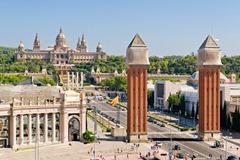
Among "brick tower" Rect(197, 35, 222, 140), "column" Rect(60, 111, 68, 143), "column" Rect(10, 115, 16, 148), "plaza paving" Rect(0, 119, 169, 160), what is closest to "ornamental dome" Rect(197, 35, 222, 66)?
"brick tower" Rect(197, 35, 222, 140)

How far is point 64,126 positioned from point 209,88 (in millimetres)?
24264

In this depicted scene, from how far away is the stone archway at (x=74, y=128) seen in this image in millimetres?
84375

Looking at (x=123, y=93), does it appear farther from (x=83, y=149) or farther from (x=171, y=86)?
(x=83, y=149)

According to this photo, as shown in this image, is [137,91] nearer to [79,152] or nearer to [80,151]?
[80,151]

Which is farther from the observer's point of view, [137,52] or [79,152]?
[137,52]

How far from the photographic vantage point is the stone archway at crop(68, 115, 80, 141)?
84.4 meters

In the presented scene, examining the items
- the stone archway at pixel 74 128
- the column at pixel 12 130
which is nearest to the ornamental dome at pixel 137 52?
the stone archway at pixel 74 128

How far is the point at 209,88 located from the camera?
86.7 m

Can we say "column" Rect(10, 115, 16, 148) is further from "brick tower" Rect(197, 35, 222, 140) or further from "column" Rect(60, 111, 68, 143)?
"brick tower" Rect(197, 35, 222, 140)

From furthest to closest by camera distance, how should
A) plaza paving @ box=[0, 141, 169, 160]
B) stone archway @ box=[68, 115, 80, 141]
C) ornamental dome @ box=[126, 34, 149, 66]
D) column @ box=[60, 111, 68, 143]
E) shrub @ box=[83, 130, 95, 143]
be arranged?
stone archway @ box=[68, 115, 80, 141]
ornamental dome @ box=[126, 34, 149, 66]
column @ box=[60, 111, 68, 143]
shrub @ box=[83, 130, 95, 143]
plaza paving @ box=[0, 141, 169, 160]

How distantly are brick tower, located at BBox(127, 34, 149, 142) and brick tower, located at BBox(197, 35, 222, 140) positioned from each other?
31.6 feet

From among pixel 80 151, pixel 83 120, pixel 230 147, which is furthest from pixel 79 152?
pixel 230 147

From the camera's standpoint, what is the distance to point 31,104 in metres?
80.1

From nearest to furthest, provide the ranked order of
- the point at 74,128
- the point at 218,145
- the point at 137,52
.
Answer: the point at 218,145 → the point at 137,52 → the point at 74,128
